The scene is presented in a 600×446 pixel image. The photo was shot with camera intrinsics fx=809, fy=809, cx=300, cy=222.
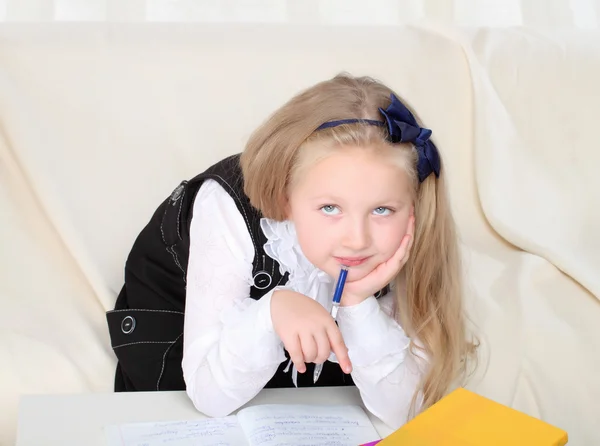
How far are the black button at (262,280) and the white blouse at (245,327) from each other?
27 mm

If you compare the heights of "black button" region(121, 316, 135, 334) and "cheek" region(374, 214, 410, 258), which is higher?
"cheek" region(374, 214, 410, 258)

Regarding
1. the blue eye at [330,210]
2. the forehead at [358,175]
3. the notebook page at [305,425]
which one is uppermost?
the forehead at [358,175]

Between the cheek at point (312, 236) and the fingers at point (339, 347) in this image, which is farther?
the cheek at point (312, 236)

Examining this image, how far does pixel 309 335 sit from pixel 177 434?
0.21m

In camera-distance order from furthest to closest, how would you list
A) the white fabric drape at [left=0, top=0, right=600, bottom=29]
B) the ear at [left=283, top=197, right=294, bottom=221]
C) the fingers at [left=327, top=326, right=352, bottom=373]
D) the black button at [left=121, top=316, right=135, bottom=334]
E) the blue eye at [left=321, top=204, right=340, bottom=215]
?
the white fabric drape at [left=0, top=0, right=600, bottom=29], the black button at [left=121, top=316, right=135, bottom=334], the ear at [left=283, top=197, right=294, bottom=221], the blue eye at [left=321, top=204, right=340, bottom=215], the fingers at [left=327, top=326, right=352, bottom=373]

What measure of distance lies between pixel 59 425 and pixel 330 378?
A: 0.54 meters

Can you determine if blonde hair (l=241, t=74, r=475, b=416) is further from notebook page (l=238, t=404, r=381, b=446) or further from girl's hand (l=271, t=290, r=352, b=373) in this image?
girl's hand (l=271, t=290, r=352, b=373)

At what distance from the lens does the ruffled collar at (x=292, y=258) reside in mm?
1245

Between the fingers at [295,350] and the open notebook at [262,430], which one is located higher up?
the fingers at [295,350]

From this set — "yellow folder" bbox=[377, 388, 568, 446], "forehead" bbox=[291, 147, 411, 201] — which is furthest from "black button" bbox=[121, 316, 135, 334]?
"yellow folder" bbox=[377, 388, 568, 446]

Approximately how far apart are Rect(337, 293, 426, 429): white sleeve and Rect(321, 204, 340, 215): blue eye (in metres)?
0.15

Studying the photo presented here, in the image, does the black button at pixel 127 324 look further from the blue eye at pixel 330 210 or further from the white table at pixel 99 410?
the blue eye at pixel 330 210

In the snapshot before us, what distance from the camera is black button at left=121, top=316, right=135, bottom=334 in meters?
1.40

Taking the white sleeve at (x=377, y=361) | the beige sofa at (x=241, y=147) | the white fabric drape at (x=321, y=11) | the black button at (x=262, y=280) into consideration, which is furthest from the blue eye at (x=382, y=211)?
the white fabric drape at (x=321, y=11)
